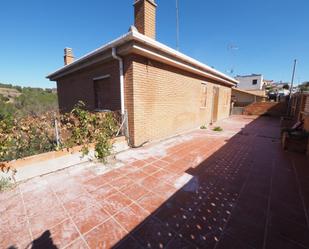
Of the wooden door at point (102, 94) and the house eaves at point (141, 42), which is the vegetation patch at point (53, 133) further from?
the house eaves at point (141, 42)

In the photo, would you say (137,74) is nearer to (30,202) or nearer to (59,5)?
(30,202)

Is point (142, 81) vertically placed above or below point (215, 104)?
above

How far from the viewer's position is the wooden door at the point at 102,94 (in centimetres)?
537

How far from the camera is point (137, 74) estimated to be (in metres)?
4.34

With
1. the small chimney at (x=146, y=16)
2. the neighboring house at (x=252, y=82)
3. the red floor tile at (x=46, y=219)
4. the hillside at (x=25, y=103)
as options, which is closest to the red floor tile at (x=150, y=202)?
the red floor tile at (x=46, y=219)

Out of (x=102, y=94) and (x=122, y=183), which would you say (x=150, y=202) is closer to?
(x=122, y=183)

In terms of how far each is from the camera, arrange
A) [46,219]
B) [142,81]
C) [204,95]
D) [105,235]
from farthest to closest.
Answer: [204,95] < [142,81] < [46,219] < [105,235]

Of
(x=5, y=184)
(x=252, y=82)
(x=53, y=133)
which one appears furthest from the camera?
(x=252, y=82)

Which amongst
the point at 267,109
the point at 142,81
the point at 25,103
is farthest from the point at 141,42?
the point at 25,103

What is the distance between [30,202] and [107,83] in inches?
161

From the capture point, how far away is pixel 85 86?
6.43m

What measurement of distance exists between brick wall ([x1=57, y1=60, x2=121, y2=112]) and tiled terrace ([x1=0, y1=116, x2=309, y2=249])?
2.58m

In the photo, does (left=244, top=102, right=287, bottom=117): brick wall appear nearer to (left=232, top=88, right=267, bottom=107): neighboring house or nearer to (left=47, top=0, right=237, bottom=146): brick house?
(left=232, top=88, right=267, bottom=107): neighboring house

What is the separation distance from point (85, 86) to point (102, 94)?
1303 mm
